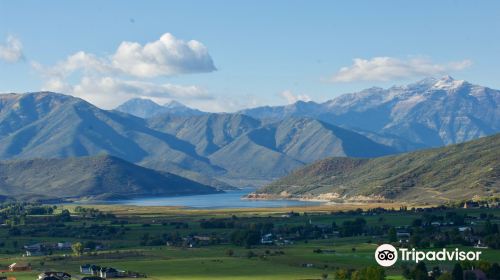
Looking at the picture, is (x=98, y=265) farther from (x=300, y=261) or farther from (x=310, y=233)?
(x=310, y=233)

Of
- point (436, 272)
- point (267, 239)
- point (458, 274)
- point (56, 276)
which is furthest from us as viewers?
point (267, 239)

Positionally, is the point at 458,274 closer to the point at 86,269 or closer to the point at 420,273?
the point at 420,273

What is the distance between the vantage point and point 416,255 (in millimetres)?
130625

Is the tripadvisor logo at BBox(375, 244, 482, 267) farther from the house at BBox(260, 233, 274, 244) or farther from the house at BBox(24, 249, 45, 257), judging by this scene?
the house at BBox(24, 249, 45, 257)

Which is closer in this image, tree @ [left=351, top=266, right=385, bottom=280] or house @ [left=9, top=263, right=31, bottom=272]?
tree @ [left=351, top=266, right=385, bottom=280]

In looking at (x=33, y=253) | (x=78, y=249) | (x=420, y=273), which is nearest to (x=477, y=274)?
(x=420, y=273)

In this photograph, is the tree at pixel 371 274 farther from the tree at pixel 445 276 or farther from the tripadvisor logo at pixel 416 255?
the tripadvisor logo at pixel 416 255

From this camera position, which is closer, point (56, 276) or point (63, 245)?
point (56, 276)

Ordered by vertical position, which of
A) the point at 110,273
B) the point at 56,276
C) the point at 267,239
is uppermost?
the point at 267,239

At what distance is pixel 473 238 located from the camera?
15638 cm

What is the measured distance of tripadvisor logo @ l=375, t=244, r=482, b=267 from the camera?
120 meters

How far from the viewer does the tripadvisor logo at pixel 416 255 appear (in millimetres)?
119562

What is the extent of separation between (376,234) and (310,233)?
1542 centimetres

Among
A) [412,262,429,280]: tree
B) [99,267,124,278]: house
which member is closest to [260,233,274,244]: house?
[99,267,124,278]: house
